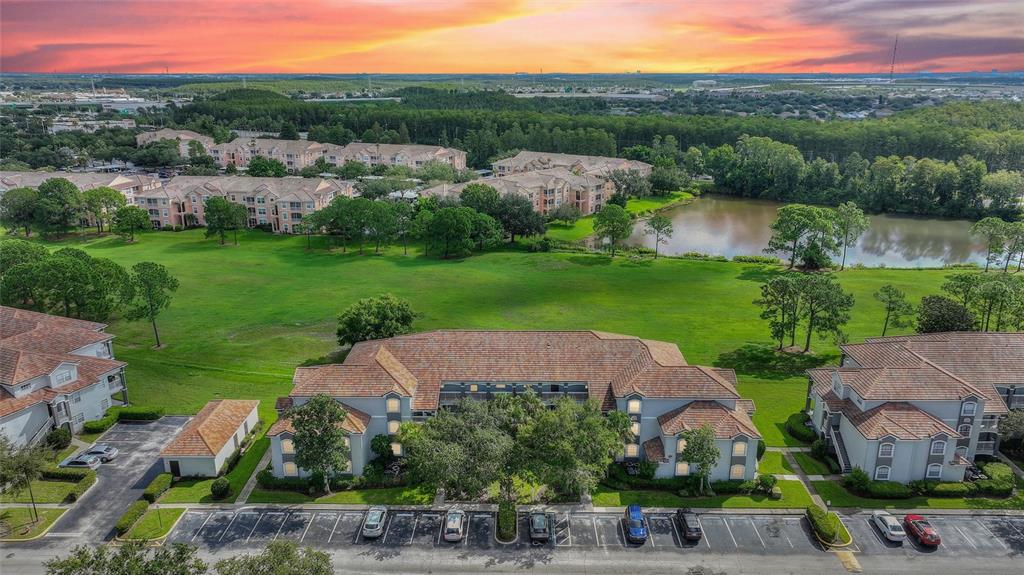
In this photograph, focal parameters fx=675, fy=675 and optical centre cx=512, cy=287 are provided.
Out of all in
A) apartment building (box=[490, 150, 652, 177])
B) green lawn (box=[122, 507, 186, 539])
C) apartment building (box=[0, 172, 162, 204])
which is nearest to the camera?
green lawn (box=[122, 507, 186, 539])

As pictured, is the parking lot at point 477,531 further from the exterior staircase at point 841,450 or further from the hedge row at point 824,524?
the exterior staircase at point 841,450

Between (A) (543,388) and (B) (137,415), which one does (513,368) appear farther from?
(B) (137,415)

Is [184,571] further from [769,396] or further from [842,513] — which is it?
[769,396]

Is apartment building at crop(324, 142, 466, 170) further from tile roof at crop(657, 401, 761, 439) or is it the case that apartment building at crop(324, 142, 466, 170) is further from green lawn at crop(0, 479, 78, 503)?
tile roof at crop(657, 401, 761, 439)

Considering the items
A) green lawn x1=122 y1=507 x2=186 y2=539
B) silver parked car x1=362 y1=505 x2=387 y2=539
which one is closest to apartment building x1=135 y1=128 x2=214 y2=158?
green lawn x1=122 y1=507 x2=186 y2=539

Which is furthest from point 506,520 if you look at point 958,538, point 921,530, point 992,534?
point 992,534
